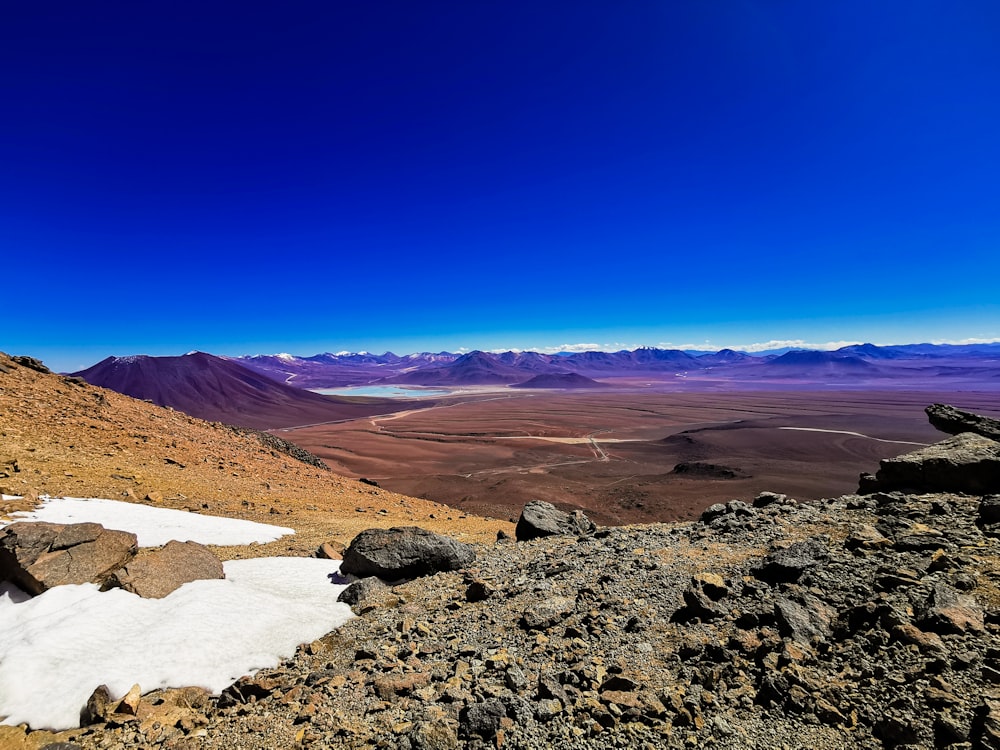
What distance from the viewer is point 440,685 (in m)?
4.00

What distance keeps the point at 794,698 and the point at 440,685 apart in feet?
9.70

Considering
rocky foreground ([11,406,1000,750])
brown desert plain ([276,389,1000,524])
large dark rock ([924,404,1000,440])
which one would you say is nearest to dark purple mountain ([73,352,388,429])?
brown desert plain ([276,389,1000,524])

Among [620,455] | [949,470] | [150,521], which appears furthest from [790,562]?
[620,455]

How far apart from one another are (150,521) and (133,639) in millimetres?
4919

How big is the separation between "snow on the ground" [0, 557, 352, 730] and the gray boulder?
14cm

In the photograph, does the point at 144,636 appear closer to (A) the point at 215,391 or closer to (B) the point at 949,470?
(B) the point at 949,470

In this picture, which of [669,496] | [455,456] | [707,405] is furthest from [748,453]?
[707,405]

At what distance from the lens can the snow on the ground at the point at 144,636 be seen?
12.6ft

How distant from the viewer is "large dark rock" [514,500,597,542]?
30.6 ft

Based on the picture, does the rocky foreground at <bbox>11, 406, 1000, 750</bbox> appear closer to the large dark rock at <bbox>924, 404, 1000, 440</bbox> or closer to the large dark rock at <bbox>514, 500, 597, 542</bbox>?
the large dark rock at <bbox>514, 500, 597, 542</bbox>

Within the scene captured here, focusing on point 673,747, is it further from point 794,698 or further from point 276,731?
point 276,731

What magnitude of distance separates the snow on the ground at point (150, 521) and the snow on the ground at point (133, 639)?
8.58 feet

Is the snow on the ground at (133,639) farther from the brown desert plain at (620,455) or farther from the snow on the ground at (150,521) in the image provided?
the brown desert plain at (620,455)

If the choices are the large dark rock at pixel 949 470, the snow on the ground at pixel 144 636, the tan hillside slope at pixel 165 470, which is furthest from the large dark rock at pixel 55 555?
the large dark rock at pixel 949 470
